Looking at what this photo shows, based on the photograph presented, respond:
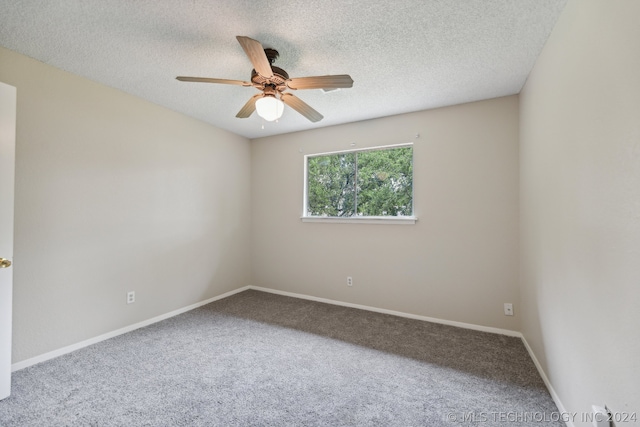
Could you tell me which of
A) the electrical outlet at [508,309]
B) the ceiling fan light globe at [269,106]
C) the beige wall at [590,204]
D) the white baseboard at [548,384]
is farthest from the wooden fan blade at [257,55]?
the electrical outlet at [508,309]

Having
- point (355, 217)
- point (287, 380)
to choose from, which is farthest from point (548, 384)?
point (355, 217)

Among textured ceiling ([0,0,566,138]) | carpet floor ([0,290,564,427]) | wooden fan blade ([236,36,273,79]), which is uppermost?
textured ceiling ([0,0,566,138])

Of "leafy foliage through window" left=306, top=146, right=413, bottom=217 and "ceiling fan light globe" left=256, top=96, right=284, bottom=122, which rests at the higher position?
"ceiling fan light globe" left=256, top=96, right=284, bottom=122

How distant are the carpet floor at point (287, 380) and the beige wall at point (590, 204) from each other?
0.43 metres

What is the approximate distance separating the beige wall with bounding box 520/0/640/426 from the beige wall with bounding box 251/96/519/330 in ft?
2.23

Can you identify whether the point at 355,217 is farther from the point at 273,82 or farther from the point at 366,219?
the point at 273,82

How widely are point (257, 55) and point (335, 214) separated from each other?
7.90ft

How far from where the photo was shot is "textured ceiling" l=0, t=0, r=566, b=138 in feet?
4.96

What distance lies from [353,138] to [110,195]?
276cm

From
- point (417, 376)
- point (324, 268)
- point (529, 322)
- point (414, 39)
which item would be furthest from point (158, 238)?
point (529, 322)

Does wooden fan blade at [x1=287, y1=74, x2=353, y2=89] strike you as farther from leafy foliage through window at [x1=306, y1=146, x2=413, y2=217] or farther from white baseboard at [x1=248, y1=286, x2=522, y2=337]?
white baseboard at [x1=248, y1=286, x2=522, y2=337]

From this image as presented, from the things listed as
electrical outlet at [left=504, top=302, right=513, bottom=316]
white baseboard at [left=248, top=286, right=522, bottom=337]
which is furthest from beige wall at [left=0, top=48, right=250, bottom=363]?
electrical outlet at [left=504, top=302, right=513, bottom=316]

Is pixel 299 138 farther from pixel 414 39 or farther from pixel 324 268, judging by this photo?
pixel 414 39

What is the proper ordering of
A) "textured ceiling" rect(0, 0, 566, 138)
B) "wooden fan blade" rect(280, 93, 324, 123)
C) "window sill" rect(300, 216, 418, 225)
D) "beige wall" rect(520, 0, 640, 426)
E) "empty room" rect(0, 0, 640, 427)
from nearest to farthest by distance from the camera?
"beige wall" rect(520, 0, 640, 426) < "empty room" rect(0, 0, 640, 427) < "textured ceiling" rect(0, 0, 566, 138) < "wooden fan blade" rect(280, 93, 324, 123) < "window sill" rect(300, 216, 418, 225)
